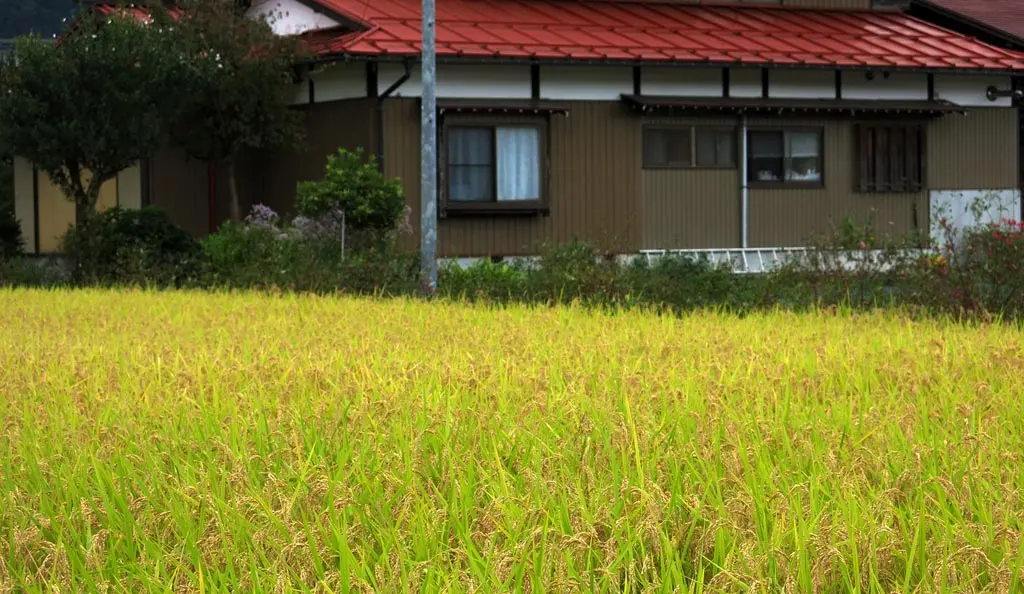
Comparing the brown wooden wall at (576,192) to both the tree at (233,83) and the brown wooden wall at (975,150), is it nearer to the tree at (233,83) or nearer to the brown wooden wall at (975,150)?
the tree at (233,83)

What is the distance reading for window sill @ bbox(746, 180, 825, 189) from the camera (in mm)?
24641

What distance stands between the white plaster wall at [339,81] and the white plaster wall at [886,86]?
8066 millimetres

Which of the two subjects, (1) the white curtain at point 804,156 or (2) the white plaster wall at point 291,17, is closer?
(2) the white plaster wall at point 291,17

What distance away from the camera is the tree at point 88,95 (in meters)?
21.3

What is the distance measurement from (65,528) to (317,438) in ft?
3.97

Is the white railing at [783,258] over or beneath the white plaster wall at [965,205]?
beneath

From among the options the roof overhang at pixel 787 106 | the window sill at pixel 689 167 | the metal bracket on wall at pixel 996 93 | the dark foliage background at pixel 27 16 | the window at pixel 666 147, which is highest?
the dark foliage background at pixel 27 16

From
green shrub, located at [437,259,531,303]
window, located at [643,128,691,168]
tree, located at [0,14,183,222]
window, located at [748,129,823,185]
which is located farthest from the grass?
window, located at [748,129,823,185]

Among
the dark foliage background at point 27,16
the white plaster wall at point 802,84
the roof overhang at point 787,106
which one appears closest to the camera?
the roof overhang at point 787,106

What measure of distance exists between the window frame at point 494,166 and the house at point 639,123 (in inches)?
1.2

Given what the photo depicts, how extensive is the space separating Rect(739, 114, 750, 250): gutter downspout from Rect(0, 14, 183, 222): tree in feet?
28.6

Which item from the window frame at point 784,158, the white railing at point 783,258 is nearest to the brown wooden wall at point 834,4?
the window frame at point 784,158

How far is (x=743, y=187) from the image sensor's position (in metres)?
24.5

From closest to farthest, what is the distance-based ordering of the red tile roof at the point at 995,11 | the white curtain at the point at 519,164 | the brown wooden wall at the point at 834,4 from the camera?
the white curtain at the point at 519,164 < the brown wooden wall at the point at 834,4 < the red tile roof at the point at 995,11
